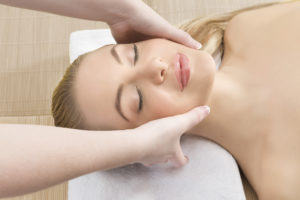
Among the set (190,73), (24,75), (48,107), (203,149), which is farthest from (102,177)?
(24,75)

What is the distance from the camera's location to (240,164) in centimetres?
125

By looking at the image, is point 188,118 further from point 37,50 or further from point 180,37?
point 37,50

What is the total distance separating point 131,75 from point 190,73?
0.18m

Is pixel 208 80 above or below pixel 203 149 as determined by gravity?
above

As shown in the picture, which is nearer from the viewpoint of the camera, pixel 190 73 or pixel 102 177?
pixel 190 73

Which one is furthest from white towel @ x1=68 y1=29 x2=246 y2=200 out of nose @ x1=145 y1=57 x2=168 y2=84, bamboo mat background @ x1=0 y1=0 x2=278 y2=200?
bamboo mat background @ x1=0 y1=0 x2=278 y2=200

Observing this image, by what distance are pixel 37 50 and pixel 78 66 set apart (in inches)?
26.1

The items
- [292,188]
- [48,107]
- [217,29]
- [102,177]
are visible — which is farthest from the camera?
[48,107]

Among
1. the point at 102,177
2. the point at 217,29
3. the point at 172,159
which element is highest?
the point at 217,29

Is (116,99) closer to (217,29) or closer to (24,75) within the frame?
(217,29)

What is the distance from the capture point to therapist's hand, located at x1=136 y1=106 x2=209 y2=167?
0.94 meters

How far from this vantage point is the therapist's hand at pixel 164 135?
0.94m

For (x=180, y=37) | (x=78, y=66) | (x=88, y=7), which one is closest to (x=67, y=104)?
(x=78, y=66)

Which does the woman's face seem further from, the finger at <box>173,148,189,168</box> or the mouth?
the finger at <box>173,148,189,168</box>
